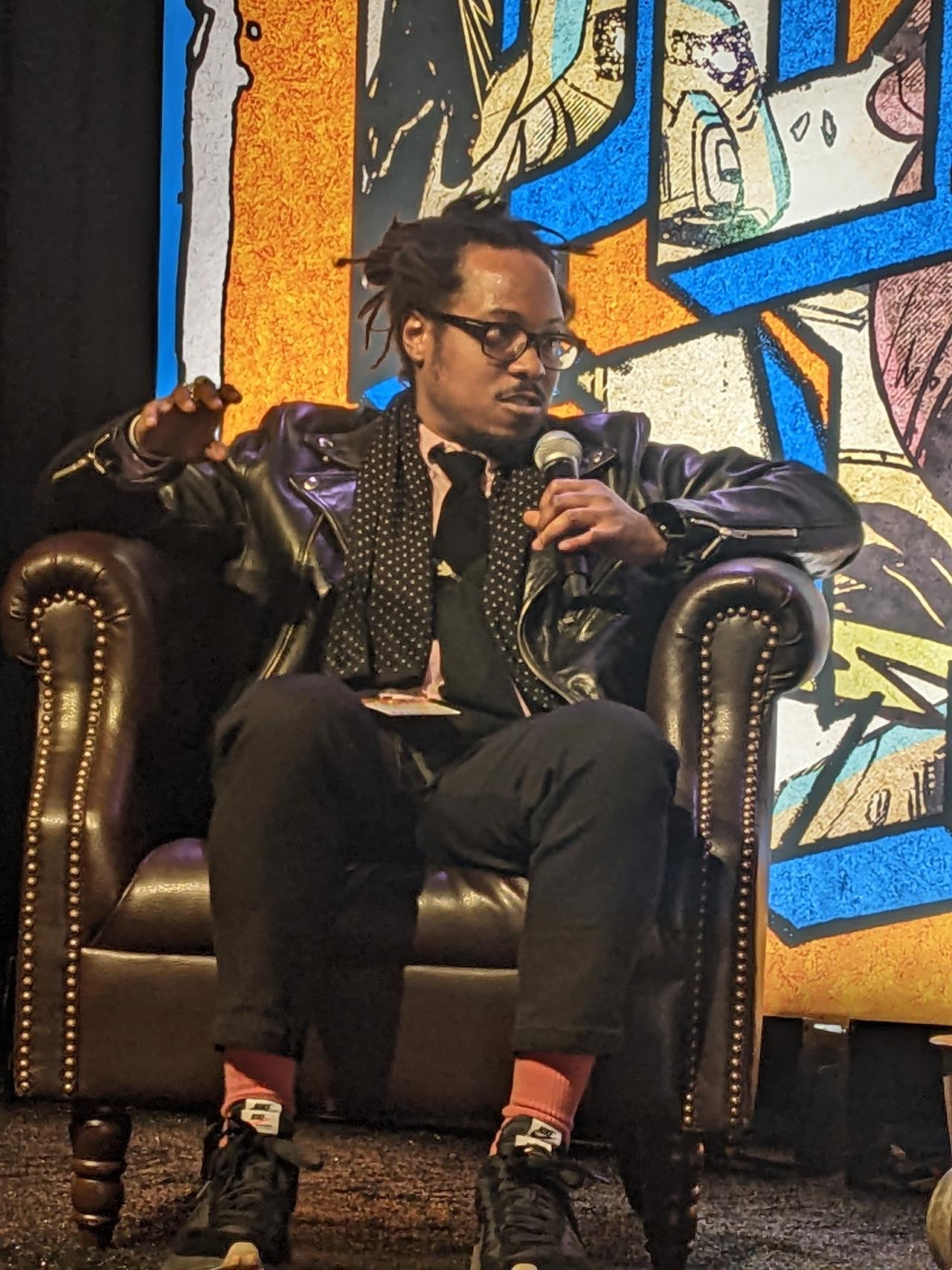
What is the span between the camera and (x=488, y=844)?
5.71 feet

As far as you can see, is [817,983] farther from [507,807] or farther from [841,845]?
[507,807]

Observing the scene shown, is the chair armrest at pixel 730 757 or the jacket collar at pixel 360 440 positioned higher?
the jacket collar at pixel 360 440

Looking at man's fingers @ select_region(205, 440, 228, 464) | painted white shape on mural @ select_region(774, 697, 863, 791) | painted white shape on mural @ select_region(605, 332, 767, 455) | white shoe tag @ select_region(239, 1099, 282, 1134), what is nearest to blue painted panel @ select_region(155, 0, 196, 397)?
painted white shape on mural @ select_region(605, 332, 767, 455)

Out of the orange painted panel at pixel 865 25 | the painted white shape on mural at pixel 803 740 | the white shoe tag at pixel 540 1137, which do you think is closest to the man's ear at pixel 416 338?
the painted white shape on mural at pixel 803 740

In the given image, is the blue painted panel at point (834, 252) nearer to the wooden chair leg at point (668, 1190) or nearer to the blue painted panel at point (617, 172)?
the blue painted panel at point (617, 172)

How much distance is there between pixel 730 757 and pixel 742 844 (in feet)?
0.34

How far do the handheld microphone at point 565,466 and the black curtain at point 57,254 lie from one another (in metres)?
1.01

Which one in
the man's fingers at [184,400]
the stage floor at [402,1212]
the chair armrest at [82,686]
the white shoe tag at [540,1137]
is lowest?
the stage floor at [402,1212]

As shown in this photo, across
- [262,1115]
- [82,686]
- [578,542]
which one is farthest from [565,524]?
[262,1115]

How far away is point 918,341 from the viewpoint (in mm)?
2727

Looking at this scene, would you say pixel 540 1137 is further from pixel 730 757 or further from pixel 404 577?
pixel 404 577

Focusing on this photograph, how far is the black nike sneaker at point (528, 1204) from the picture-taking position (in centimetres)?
143

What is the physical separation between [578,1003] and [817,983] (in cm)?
124

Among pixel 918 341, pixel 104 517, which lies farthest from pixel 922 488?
pixel 104 517
